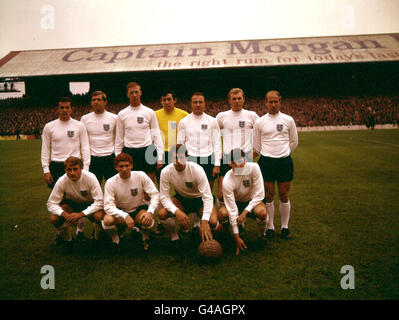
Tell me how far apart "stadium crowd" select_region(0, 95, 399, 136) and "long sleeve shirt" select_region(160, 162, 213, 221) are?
2467 centimetres

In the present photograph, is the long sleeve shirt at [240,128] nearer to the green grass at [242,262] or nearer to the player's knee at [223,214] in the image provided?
the player's knee at [223,214]

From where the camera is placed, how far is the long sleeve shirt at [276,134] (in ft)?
15.3

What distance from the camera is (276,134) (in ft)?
15.3

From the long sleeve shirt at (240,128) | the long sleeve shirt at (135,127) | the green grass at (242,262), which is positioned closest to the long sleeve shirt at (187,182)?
the green grass at (242,262)

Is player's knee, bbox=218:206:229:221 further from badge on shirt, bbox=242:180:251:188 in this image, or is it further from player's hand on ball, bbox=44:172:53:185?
player's hand on ball, bbox=44:172:53:185

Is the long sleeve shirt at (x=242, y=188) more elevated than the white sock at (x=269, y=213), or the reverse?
the long sleeve shirt at (x=242, y=188)

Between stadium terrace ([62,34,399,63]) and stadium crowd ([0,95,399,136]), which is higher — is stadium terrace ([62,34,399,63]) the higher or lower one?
the higher one

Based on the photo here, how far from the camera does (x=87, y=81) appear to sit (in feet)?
102

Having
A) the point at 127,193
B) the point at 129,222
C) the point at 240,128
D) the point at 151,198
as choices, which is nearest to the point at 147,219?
the point at 129,222

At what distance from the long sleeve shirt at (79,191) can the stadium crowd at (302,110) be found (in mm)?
25059

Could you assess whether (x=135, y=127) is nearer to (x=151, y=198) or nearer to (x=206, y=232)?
(x=151, y=198)

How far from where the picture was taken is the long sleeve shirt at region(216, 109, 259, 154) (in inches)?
202

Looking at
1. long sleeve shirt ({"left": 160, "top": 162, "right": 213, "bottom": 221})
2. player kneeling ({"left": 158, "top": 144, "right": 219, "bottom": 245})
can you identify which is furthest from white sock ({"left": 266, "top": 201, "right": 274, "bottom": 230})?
long sleeve shirt ({"left": 160, "top": 162, "right": 213, "bottom": 221})

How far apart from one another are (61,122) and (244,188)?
3181mm
